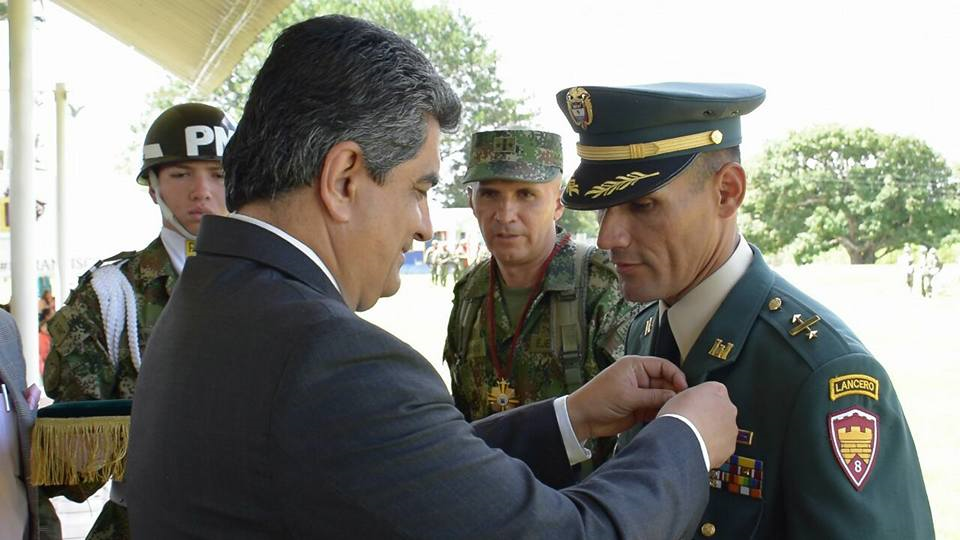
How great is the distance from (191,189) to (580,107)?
166 cm

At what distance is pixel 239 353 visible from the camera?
1233 mm

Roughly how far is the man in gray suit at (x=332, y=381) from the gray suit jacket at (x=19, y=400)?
111cm

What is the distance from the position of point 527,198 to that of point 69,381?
6.09ft

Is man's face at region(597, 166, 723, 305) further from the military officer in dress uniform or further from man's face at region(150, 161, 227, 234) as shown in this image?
man's face at region(150, 161, 227, 234)

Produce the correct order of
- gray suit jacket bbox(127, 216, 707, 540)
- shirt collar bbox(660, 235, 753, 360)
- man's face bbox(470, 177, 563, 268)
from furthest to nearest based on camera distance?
man's face bbox(470, 177, 563, 268)
shirt collar bbox(660, 235, 753, 360)
gray suit jacket bbox(127, 216, 707, 540)

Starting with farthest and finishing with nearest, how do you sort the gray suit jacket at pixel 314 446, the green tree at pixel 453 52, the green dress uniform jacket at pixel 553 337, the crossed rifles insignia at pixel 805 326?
the green tree at pixel 453 52, the green dress uniform jacket at pixel 553 337, the crossed rifles insignia at pixel 805 326, the gray suit jacket at pixel 314 446

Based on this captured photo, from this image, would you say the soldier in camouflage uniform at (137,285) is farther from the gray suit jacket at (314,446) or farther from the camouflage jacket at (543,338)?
the gray suit jacket at (314,446)

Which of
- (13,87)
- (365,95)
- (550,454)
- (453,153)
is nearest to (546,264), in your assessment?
(550,454)

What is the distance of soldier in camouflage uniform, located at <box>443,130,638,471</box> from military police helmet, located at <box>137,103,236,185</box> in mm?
1063

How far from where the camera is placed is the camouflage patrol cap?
3598mm

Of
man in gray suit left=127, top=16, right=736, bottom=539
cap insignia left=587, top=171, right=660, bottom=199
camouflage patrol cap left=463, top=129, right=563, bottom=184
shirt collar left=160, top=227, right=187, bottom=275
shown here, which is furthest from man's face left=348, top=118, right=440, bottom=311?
camouflage patrol cap left=463, top=129, right=563, bottom=184

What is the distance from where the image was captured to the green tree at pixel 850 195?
33625 mm

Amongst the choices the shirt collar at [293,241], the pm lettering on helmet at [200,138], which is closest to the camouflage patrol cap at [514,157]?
the pm lettering on helmet at [200,138]

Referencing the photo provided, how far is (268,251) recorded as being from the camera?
4.44 ft
